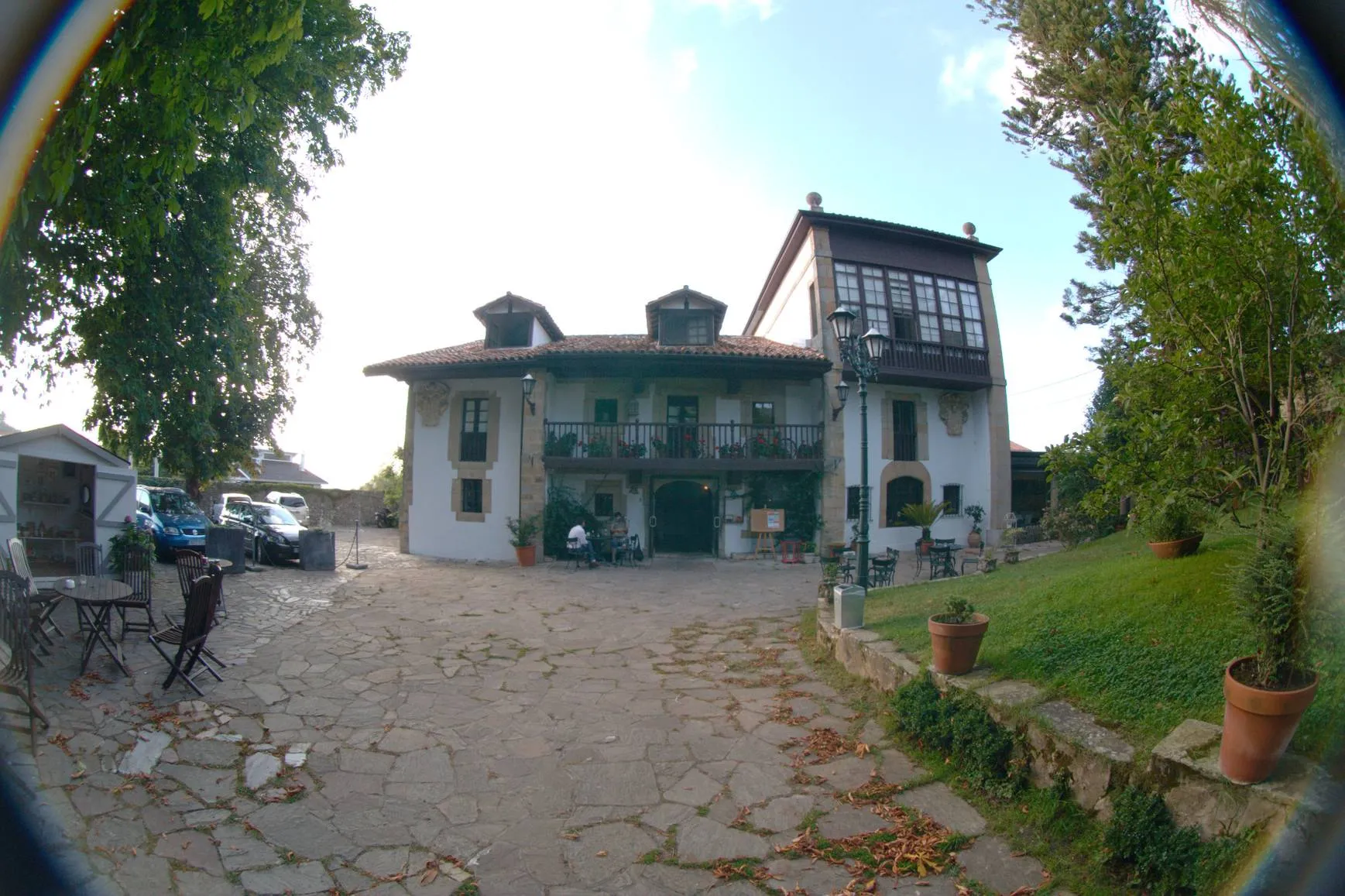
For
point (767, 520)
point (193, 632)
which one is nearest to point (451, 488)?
point (767, 520)

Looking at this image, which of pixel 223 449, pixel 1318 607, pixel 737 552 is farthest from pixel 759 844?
pixel 223 449

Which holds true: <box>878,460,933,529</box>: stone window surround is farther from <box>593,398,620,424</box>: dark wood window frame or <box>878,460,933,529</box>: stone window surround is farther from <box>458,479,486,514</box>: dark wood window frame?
<box>458,479,486,514</box>: dark wood window frame

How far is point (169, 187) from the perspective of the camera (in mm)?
5984

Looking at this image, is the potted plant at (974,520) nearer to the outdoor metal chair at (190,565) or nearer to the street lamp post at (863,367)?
the street lamp post at (863,367)

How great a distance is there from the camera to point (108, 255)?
21.8ft

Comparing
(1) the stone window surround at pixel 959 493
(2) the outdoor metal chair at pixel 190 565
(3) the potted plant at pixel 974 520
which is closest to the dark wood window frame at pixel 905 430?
(1) the stone window surround at pixel 959 493

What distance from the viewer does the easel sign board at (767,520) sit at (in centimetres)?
1622

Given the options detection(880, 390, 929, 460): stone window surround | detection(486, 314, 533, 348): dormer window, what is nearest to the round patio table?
detection(486, 314, 533, 348): dormer window

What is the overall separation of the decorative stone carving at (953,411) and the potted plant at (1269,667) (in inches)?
633

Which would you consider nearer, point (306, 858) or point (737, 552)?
point (306, 858)

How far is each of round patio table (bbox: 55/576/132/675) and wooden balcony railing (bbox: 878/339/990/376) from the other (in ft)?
52.7

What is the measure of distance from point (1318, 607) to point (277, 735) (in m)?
6.37

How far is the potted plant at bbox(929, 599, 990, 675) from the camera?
462 centimetres

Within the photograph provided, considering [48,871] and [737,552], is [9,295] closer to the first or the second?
[48,871]
